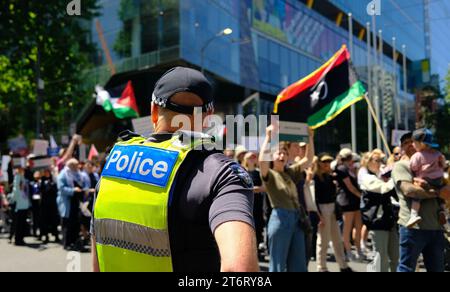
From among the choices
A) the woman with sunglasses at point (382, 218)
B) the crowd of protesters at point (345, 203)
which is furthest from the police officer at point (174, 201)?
the woman with sunglasses at point (382, 218)

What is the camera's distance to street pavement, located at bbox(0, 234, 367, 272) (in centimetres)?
712

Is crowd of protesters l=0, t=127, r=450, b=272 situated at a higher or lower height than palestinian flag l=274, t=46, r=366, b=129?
lower

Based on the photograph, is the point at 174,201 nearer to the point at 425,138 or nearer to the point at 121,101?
the point at 425,138

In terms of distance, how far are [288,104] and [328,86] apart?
70cm

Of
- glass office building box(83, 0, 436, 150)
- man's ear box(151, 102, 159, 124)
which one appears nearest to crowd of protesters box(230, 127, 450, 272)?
man's ear box(151, 102, 159, 124)

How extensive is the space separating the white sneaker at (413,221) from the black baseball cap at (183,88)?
335 cm

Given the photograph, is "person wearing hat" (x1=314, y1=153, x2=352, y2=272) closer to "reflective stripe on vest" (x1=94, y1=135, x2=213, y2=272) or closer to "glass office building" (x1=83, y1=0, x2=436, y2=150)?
"reflective stripe on vest" (x1=94, y1=135, x2=213, y2=272)

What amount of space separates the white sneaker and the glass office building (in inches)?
501

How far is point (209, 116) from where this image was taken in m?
1.82

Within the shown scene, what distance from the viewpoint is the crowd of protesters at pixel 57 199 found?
30.5ft

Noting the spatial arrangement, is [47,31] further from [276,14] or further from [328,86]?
[276,14]

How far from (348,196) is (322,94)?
73.5 inches
